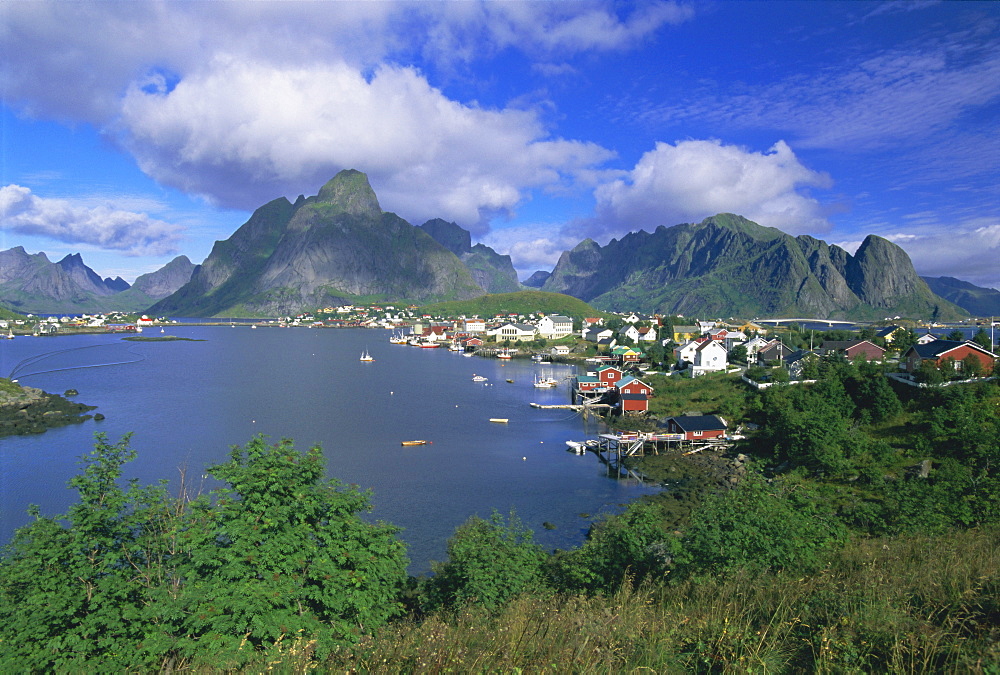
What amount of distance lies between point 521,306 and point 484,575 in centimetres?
11417

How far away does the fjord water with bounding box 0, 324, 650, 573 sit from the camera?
1759 centimetres

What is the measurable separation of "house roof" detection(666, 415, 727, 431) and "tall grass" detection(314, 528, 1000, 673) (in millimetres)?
19997

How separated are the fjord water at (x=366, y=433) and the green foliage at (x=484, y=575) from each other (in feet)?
17.6

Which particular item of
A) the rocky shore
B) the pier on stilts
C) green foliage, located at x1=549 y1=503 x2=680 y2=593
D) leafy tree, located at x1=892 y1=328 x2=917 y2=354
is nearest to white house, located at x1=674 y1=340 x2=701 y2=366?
leafy tree, located at x1=892 y1=328 x2=917 y2=354

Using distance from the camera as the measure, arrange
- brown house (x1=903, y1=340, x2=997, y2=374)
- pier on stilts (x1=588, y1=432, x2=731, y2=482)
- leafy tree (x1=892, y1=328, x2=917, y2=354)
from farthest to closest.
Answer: leafy tree (x1=892, y1=328, x2=917, y2=354)
pier on stilts (x1=588, y1=432, x2=731, y2=482)
brown house (x1=903, y1=340, x2=997, y2=374)

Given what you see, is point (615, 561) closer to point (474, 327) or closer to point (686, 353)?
point (686, 353)

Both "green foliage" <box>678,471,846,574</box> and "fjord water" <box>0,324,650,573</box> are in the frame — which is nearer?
"green foliage" <box>678,471,846,574</box>

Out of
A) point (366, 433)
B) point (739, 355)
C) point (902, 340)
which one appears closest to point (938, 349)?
point (739, 355)

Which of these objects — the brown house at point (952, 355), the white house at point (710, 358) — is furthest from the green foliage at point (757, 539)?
the white house at point (710, 358)

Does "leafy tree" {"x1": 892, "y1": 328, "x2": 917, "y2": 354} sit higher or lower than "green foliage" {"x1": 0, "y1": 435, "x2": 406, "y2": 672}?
higher

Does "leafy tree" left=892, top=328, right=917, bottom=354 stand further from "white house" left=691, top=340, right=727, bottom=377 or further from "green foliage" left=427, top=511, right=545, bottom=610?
"green foliage" left=427, top=511, right=545, bottom=610

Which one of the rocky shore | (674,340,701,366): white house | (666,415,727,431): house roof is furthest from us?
(674,340,701,366): white house

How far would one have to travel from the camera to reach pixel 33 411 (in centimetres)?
2983

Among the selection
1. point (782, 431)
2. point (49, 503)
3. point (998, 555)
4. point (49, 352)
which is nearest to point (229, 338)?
point (49, 352)
